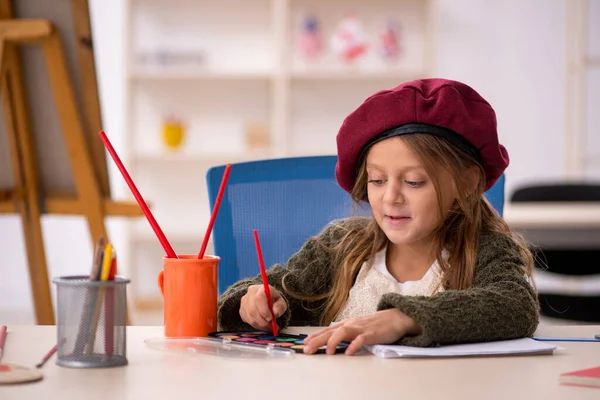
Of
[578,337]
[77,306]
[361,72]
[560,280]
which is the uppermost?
[361,72]

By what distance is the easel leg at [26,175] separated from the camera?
231 cm

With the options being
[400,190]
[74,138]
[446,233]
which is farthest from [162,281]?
[74,138]

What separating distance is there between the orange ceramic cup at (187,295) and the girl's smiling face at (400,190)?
0.30 meters

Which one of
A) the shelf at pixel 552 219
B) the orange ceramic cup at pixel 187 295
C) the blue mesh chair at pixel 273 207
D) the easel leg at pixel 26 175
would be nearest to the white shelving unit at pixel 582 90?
the shelf at pixel 552 219

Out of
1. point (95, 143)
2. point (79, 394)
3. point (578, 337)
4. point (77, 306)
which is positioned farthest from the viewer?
point (95, 143)

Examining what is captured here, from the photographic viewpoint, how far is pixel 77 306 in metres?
0.83

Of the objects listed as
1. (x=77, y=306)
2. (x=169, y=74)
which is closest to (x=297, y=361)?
(x=77, y=306)

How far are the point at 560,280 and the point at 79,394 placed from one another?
4752 millimetres

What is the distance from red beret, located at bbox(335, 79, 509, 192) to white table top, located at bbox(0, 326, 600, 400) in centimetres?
35

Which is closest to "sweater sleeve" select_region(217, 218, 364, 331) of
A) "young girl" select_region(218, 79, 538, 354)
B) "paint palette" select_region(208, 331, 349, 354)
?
"young girl" select_region(218, 79, 538, 354)

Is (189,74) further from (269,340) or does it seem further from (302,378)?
(302,378)

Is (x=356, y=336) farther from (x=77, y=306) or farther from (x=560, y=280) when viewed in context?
(x=560, y=280)

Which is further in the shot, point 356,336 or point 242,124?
point 242,124

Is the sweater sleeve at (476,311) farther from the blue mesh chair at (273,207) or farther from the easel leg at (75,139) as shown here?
the easel leg at (75,139)
